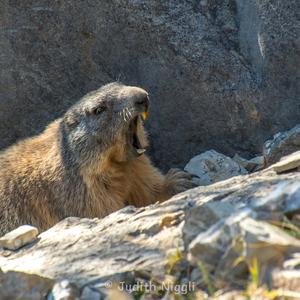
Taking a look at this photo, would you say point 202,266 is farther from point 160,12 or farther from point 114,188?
point 160,12

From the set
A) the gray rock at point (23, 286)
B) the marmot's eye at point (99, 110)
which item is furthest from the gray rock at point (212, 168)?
the gray rock at point (23, 286)

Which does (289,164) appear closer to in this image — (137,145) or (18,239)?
(18,239)

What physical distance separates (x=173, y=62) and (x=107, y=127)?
3.01ft

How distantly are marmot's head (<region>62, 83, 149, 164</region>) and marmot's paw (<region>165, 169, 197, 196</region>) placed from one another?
42 cm

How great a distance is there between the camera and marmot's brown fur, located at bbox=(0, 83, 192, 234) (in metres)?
7.71

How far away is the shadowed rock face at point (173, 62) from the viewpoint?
7684 millimetres

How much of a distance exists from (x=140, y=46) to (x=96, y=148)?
111 centimetres

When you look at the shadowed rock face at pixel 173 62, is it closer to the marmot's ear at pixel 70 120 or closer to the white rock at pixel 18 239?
the marmot's ear at pixel 70 120

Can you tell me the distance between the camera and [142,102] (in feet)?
24.5

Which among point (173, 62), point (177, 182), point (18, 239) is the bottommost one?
point (177, 182)

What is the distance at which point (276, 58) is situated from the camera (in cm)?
761

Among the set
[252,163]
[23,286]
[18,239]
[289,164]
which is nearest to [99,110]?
[252,163]

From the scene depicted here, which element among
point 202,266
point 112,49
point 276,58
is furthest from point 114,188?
point 202,266

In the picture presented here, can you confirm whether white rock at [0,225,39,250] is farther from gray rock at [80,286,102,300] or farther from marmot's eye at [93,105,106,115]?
marmot's eye at [93,105,106,115]
